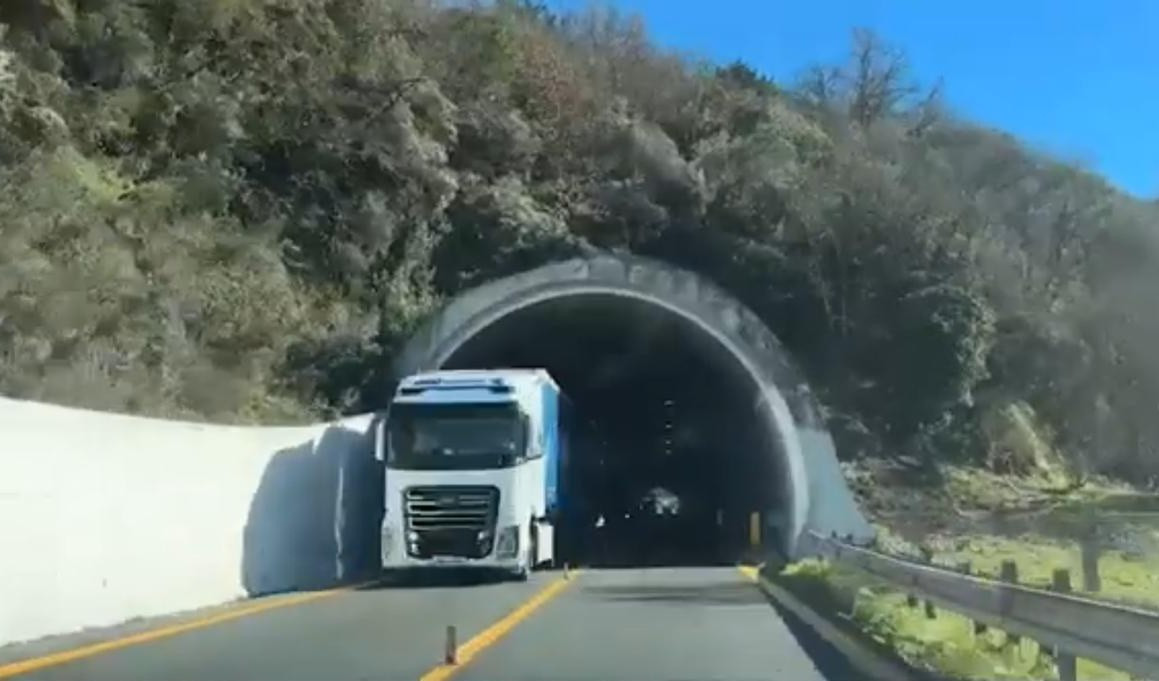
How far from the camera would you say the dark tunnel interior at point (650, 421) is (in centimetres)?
5097

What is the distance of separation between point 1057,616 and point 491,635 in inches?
326

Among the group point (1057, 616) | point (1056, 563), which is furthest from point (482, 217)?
point (1057, 616)

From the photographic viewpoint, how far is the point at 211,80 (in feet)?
167

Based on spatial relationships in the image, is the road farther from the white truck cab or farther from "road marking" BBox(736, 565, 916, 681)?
the white truck cab

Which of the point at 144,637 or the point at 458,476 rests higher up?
the point at 458,476

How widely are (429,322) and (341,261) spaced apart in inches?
267

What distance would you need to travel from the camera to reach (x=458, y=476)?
34344 millimetres

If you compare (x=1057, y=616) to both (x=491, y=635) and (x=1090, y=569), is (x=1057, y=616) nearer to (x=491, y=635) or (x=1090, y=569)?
(x=1090, y=569)

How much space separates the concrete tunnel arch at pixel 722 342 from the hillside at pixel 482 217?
3581mm

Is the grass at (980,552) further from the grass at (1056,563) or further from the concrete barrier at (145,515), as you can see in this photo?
the concrete barrier at (145,515)

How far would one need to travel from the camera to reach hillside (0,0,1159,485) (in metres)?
40.7

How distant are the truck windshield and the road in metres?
5.87

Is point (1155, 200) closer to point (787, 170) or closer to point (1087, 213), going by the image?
point (1087, 213)

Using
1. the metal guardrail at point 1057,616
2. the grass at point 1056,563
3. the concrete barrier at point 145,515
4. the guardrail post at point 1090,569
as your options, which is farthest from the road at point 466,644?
the grass at point 1056,563
